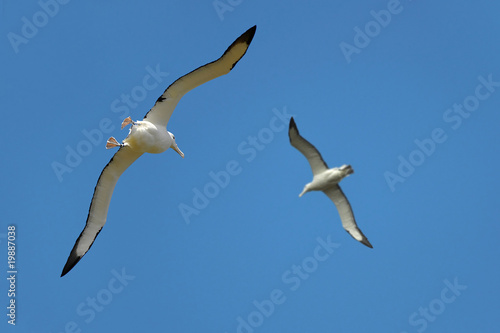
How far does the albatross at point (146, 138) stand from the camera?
2434 cm

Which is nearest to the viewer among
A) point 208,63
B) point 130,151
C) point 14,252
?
point 208,63

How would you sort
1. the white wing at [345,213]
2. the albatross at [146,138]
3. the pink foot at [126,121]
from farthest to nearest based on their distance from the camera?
the white wing at [345,213], the pink foot at [126,121], the albatross at [146,138]

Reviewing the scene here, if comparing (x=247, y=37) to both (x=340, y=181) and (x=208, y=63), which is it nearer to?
(x=208, y=63)

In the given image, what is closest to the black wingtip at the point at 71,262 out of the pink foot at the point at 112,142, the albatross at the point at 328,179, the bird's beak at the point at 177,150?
the pink foot at the point at 112,142

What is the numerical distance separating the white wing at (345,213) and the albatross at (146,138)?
16.8 feet

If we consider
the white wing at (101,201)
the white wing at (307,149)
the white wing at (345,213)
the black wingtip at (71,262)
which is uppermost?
the white wing at (101,201)

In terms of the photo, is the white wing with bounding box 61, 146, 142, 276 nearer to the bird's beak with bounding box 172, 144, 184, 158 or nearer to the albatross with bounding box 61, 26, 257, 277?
the albatross with bounding box 61, 26, 257, 277

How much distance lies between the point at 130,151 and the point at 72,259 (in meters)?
4.10

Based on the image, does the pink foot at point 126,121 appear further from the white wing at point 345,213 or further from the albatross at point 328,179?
the white wing at point 345,213

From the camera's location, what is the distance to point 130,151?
2577 cm

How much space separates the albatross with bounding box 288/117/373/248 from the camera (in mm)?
24797

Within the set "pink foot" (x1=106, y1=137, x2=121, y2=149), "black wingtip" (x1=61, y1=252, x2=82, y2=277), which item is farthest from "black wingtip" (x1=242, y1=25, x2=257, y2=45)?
"black wingtip" (x1=61, y1=252, x2=82, y2=277)

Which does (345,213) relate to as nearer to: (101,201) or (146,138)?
(146,138)

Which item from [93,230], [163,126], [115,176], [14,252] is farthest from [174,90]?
[14,252]
